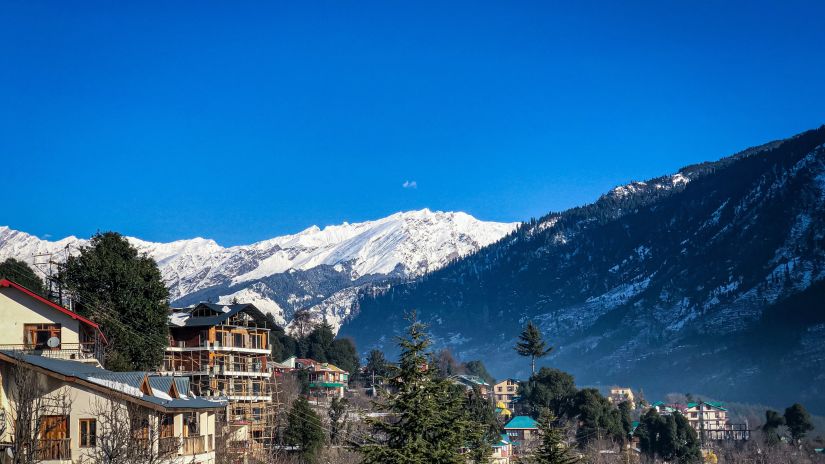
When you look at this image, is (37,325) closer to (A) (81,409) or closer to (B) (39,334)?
(B) (39,334)

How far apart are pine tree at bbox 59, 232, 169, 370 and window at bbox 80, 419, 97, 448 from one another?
25.1 m

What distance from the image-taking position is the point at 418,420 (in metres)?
33.2

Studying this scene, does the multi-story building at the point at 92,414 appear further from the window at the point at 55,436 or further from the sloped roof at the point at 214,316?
the sloped roof at the point at 214,316

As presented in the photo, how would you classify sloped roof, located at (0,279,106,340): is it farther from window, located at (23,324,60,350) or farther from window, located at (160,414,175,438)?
window, located at (160,414,175,438)

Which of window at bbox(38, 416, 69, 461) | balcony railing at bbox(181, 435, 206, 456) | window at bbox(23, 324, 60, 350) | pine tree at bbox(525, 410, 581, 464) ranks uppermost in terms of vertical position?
window at bbox(23, 324, 60, 350)

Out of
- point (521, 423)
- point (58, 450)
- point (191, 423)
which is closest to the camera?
point (58, 450)

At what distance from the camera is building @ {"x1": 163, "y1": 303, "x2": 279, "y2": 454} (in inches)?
2869

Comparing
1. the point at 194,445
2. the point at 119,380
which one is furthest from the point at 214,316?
the point at 119,380

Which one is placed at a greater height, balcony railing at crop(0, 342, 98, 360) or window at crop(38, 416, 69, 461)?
balcony railing at crop(0, 342, 98, 360)

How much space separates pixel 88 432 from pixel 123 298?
29.5m

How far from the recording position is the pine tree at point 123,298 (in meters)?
61.3

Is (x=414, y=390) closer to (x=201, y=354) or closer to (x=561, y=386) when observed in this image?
(x=201, y=354)

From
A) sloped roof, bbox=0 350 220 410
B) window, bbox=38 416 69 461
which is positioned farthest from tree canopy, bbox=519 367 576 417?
window, bbox=38 416 69 461

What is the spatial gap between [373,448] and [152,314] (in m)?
34.9
